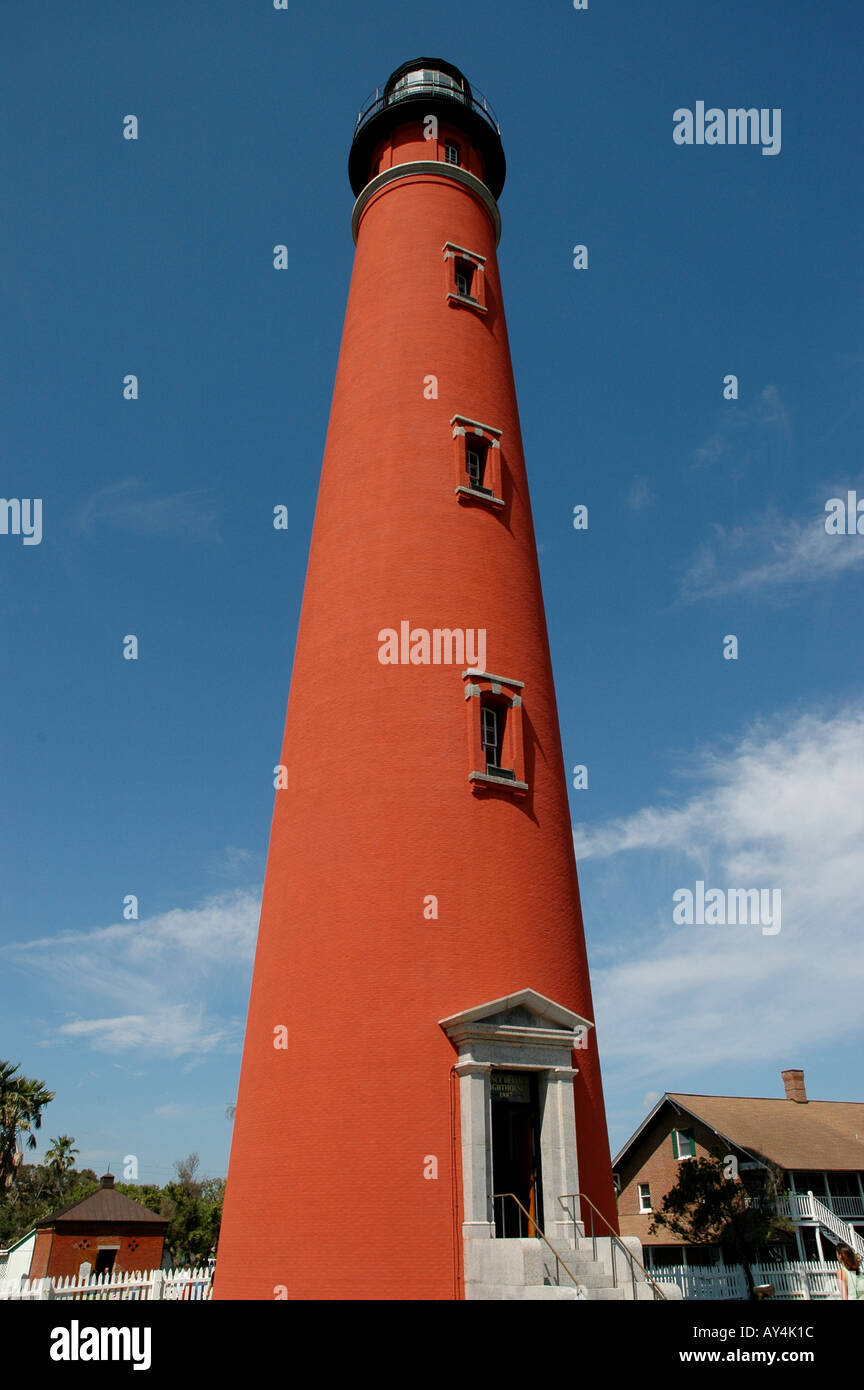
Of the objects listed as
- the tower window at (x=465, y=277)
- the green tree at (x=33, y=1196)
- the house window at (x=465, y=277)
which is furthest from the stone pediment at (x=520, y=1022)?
the green tree at (x=33, y=1196)

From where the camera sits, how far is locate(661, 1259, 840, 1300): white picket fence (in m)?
24.1

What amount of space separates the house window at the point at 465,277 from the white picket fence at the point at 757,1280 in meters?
23.2

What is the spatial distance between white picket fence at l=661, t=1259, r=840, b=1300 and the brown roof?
145 inches

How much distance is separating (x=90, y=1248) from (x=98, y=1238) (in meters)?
0.32

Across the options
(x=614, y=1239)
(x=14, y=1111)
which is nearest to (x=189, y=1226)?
(x=14, y=1111)

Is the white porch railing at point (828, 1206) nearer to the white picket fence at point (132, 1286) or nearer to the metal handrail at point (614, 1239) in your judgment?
the white picket fence at point (132, 1286)

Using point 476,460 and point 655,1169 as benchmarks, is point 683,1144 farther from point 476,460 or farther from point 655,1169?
point 476,460

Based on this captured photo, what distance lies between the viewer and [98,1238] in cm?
2884

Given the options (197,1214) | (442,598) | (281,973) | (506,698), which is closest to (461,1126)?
(281,973)

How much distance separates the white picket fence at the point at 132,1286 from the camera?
16.8 metres

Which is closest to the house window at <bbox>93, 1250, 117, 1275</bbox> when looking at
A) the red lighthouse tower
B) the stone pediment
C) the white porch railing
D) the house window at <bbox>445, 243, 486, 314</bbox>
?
the red lighthouse tower
